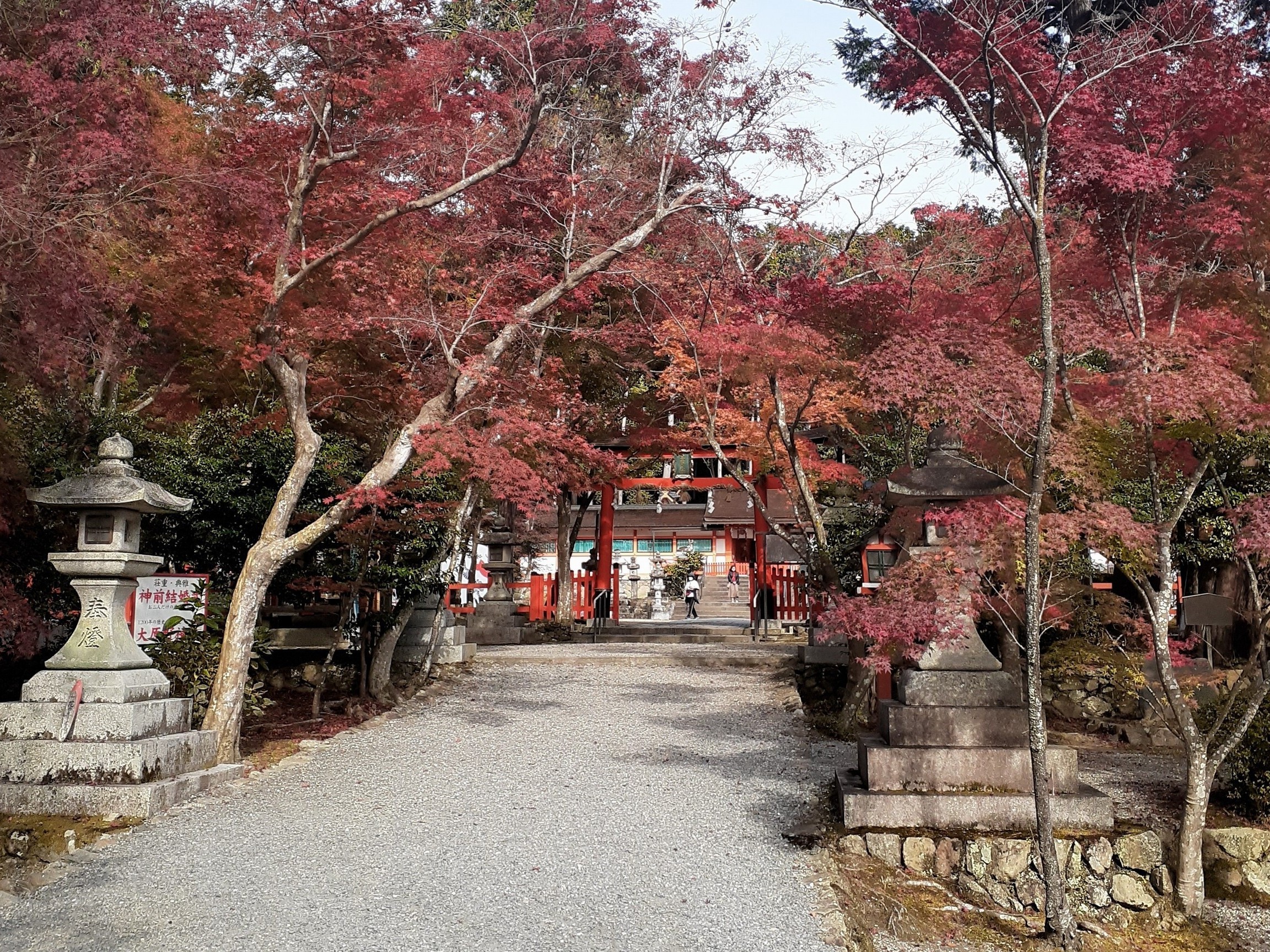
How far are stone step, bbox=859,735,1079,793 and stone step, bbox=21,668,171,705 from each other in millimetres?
5389

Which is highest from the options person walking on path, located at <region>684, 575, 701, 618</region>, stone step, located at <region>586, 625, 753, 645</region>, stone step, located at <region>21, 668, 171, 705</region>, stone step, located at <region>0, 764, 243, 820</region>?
person walking on path, located at <region>684, 575, 701, 618</region>

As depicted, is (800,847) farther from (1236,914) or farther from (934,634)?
(1236,914)

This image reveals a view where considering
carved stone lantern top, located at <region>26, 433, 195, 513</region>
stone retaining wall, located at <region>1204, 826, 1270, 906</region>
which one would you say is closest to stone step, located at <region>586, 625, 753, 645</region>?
stone retaining wall, located at <region>1204, 826, 1270, 906</region>

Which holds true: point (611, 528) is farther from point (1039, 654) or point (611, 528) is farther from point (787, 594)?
point (1039, 654)

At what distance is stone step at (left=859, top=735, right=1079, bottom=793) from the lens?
260 inches

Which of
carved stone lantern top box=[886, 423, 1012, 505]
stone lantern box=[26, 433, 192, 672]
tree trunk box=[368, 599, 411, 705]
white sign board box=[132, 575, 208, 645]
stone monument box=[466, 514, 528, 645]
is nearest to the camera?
carved stone lantern top box=[886, 423, 1012, 505]

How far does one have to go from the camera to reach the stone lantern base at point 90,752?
6734 mm

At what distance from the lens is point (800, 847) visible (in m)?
6.46

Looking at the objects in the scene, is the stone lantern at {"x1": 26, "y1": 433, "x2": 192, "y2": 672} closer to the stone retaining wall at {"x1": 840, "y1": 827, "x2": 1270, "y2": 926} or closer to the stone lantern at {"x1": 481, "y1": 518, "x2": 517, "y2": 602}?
the stone retaining wall at {"x1": 840, "y1": 827, "x2": 1270, "y2": 926}

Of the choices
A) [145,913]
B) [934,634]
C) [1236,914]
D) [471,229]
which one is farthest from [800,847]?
[471,229]

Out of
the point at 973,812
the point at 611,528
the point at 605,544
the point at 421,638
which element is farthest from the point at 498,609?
the point at 973,812

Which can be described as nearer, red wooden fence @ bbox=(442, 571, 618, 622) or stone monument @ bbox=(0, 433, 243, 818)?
stone monument @ bbox=(0, 433, 243, 818)

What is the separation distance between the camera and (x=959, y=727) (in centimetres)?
672

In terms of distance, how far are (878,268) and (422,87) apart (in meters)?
5.06
